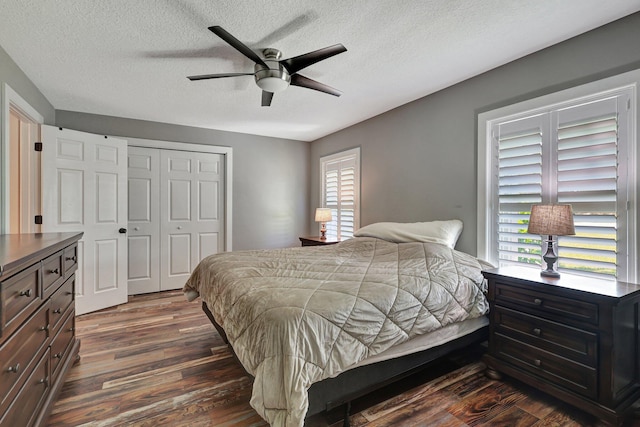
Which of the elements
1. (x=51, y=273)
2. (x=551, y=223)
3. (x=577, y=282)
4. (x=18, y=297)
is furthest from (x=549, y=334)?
(x=51, y=273)

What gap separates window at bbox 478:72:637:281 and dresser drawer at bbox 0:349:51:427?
310 centimetres

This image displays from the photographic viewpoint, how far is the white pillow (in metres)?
2.72

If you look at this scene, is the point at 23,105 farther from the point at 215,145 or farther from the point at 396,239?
the point at 396,239

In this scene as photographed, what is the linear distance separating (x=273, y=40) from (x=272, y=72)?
0.21 meters

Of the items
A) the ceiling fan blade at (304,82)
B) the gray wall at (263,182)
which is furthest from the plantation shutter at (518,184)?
the gray wall at (263,182)

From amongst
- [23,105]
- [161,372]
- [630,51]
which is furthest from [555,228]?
[23,105]

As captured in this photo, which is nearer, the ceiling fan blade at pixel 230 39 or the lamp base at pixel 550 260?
the ceiling fan blade at pixel 230 39

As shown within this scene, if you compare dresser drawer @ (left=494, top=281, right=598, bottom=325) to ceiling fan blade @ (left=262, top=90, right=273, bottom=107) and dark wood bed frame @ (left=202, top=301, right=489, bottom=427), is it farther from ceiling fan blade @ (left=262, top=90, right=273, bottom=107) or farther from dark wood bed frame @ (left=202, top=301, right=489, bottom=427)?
ceiling fan blade @ (left=262, top=90, right=273, bottom=107)

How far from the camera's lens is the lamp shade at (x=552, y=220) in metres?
1.85

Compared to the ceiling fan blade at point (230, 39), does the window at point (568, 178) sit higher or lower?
lower

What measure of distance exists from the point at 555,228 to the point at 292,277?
5.59 feet

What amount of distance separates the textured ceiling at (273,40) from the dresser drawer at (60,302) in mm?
1727

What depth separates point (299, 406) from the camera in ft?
4.22

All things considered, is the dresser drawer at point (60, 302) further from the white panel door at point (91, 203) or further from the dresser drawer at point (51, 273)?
the white panel door at point (91, 203)
